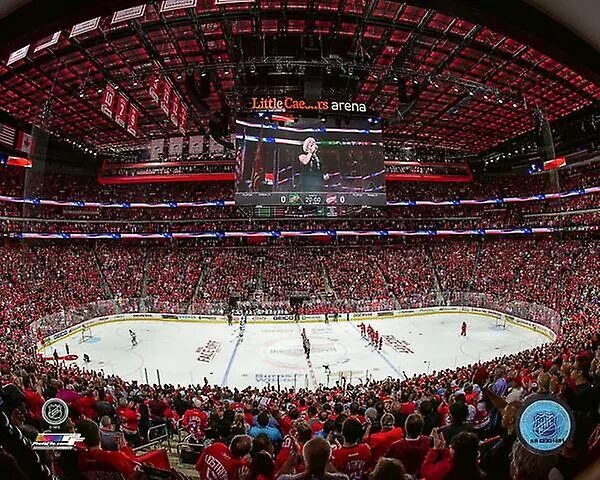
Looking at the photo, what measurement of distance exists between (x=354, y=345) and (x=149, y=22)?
1689 cm

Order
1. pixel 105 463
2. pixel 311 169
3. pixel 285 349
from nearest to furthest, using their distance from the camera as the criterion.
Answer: pixel 105 463 → pixel 311 169 → pixel 285 349

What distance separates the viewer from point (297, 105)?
59.2 ft

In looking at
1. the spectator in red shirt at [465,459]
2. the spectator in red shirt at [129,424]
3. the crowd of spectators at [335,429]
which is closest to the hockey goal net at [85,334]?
the crowd of spectators at [335,429]

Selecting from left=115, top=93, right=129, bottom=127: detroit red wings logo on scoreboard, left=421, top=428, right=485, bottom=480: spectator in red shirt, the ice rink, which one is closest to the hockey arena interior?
left=421, top=428, right=485, bottom=480: spectator in red shirt

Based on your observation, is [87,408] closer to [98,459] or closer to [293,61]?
[98,459]

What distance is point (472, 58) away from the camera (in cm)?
1944

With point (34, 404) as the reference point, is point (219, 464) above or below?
above

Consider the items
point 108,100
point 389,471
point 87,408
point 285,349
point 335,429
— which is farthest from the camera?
point 285,349

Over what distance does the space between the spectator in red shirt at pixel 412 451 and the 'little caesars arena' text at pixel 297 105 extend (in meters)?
15.3

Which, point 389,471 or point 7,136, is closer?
point 389,471

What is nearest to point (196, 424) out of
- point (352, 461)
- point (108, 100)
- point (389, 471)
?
point (352, 461)

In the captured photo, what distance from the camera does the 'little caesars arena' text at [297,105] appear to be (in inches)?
698

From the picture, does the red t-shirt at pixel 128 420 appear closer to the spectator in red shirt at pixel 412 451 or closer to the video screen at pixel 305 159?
the spectator in red shirt at pixel 412 451

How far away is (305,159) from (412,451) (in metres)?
16.3
